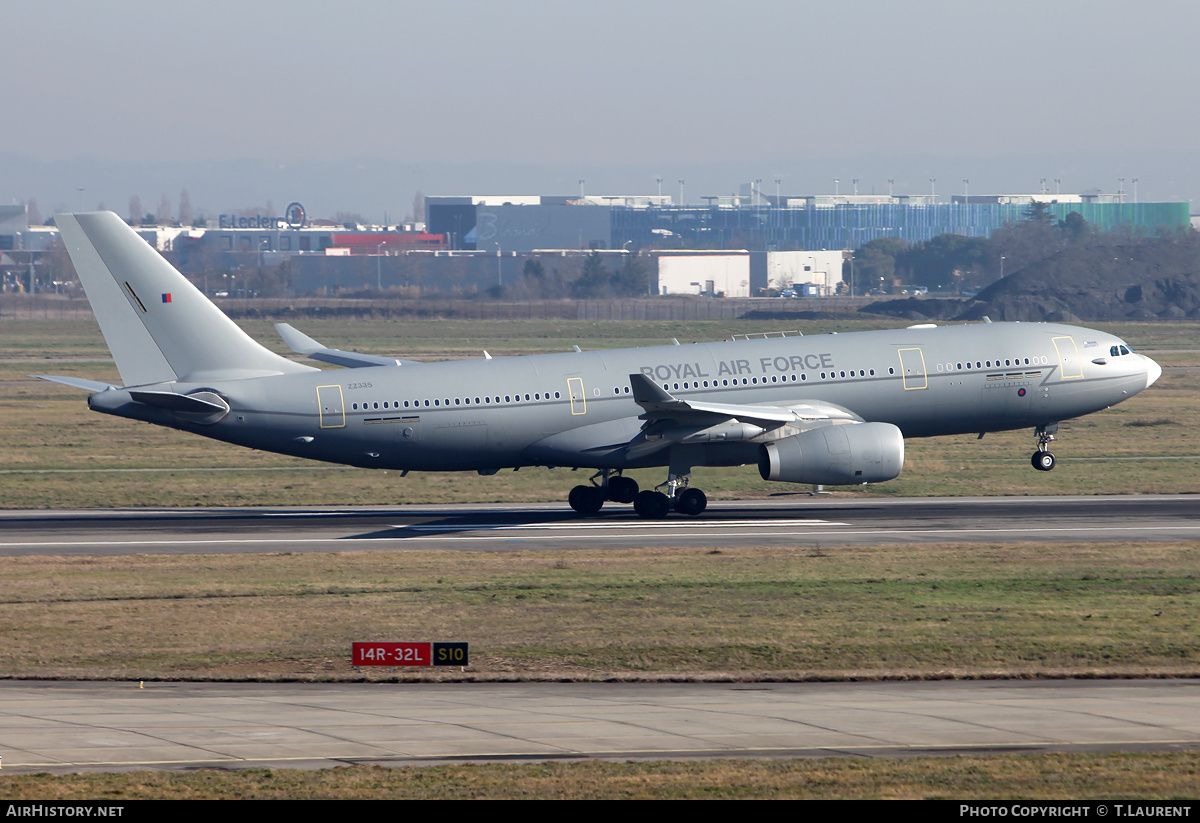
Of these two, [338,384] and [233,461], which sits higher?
[338,384]

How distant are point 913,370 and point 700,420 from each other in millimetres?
7964

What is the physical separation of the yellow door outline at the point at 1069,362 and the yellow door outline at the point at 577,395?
55.7 feet

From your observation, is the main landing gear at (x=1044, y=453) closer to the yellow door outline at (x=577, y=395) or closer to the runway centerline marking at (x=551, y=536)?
the runway centerline marking at (x=551, y=536)

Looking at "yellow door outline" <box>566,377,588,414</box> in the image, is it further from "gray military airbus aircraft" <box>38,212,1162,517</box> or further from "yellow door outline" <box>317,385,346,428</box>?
"yellow door outline" <box>317,385,346,428</box>

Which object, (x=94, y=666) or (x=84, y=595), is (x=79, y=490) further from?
(x=94, y=666)

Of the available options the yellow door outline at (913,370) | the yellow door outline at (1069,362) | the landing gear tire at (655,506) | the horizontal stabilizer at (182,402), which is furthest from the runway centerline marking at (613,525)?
the yellow door outline at (1069,362)

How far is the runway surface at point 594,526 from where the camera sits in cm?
4059

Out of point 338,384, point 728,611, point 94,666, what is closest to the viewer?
point 94,666

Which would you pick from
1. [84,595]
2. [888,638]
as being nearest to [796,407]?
[888,638]

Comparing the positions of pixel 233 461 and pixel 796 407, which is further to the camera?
pixel 233 461

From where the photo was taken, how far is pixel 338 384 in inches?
1758

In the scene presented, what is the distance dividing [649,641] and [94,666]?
10729mm

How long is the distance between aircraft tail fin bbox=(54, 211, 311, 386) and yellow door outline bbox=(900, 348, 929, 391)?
22.2m

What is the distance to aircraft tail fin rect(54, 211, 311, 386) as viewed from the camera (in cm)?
4319
